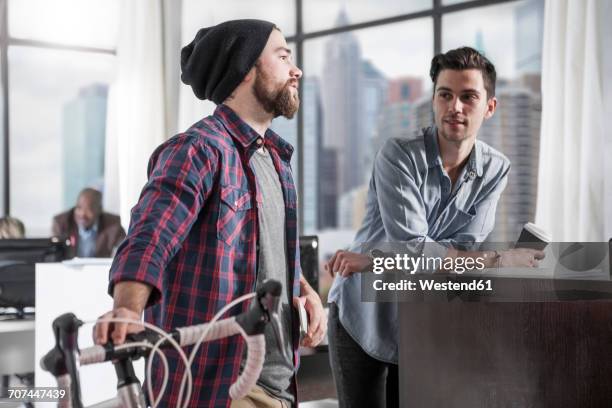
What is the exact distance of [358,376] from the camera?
90.0 inches

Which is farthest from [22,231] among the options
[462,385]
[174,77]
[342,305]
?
[462,385]

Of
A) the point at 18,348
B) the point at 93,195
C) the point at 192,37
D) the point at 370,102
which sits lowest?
the point at 18,348

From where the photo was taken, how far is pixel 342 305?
230 centimetres

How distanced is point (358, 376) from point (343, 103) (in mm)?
4307

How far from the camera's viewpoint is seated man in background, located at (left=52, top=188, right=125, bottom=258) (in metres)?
6.30

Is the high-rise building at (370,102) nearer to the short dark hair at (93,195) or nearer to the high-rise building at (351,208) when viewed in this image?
the high-rise building at (351,208)

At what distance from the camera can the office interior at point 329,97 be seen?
4164 mm

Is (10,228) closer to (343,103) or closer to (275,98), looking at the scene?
(343,103)

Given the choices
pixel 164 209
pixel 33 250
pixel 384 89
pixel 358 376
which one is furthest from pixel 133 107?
pixel 164 209

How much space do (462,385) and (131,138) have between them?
521cm

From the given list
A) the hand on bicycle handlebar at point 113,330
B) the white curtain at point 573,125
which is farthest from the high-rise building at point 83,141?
the hand on bicycle handlebar at point 113,330

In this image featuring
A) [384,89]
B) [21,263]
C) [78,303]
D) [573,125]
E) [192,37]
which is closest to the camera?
[78,303]

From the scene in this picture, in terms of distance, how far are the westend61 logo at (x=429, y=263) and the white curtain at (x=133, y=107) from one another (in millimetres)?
4936

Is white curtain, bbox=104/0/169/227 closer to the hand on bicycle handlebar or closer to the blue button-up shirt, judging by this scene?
the blue button-up shirt
